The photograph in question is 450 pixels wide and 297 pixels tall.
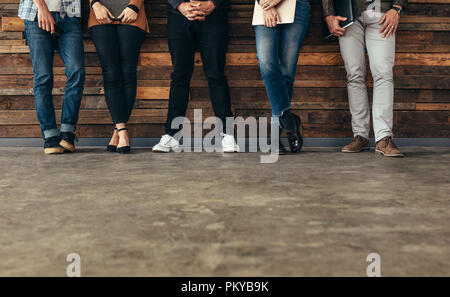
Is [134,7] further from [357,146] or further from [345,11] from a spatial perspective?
[357,146]

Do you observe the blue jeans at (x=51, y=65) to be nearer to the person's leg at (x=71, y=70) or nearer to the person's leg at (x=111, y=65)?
the person's leg at (x=71, y=70)

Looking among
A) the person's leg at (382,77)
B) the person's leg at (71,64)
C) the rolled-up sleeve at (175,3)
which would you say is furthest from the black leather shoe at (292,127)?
the person's leg at (71,64)

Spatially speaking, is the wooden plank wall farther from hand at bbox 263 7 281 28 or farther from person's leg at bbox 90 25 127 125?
hand at bbox 263 7 281 28

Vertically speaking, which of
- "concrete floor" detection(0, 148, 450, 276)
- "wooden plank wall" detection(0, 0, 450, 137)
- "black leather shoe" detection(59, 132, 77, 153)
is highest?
"wooden plank wall" detection(0, 0, 450, 137)

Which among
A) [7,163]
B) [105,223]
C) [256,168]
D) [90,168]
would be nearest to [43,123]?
[7,163]

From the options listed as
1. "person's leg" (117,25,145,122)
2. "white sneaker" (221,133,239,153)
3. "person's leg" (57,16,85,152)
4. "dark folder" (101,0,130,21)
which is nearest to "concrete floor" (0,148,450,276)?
"white sneaker" (221,133,239,153)

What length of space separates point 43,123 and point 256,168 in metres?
1.52

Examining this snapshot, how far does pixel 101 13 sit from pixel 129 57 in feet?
1.07

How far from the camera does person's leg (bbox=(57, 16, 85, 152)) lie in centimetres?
286

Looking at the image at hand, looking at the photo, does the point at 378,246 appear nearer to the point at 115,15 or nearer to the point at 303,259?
the point at 303,259

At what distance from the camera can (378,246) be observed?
115 cm

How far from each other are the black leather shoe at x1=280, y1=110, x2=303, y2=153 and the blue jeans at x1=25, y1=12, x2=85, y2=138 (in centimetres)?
140

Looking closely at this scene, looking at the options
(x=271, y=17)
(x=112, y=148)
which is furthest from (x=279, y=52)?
(x=112, y=148)

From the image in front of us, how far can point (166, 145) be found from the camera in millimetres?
2973
